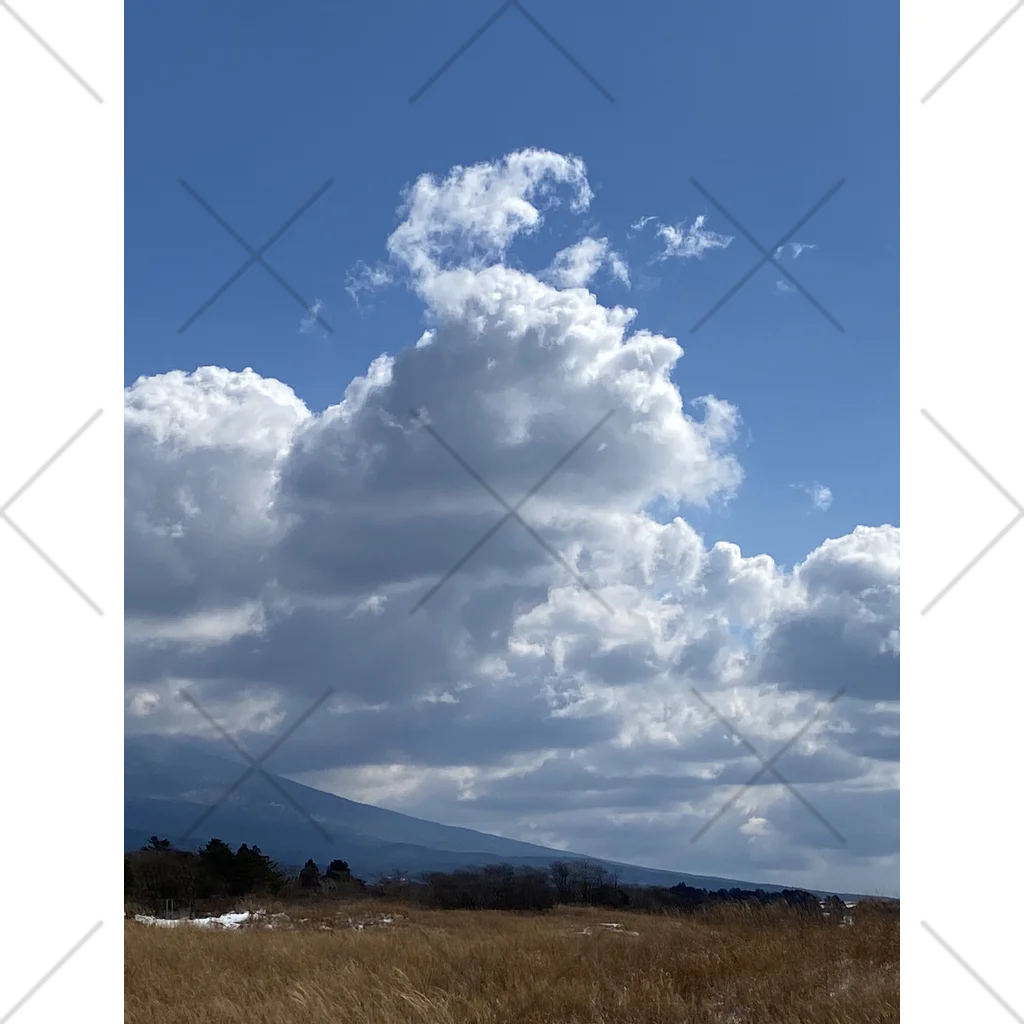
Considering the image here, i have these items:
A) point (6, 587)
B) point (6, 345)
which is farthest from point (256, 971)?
point (6, 345)

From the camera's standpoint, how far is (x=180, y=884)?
16.0m

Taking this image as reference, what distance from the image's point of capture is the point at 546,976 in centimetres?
526

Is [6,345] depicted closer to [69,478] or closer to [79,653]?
[69,478]

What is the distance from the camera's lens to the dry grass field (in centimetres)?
459

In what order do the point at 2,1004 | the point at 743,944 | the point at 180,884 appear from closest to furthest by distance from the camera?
the point at 2,1004
the point at 743,944
the point at 180,884
